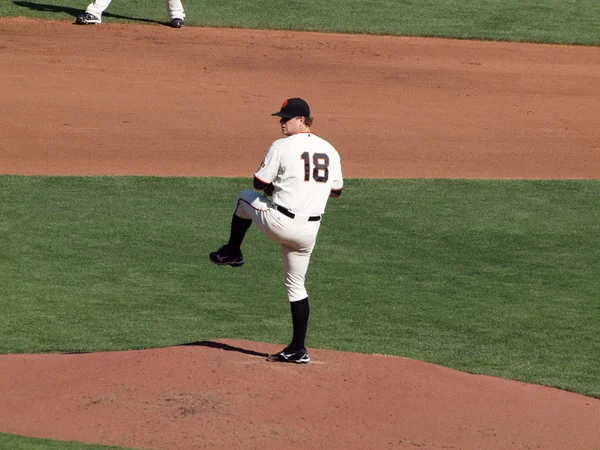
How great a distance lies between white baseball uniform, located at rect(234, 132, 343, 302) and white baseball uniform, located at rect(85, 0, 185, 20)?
13.3 m

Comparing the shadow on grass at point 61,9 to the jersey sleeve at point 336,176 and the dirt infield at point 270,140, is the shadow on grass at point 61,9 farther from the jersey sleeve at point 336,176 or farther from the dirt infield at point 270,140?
the jersey sleeve at point 336,176

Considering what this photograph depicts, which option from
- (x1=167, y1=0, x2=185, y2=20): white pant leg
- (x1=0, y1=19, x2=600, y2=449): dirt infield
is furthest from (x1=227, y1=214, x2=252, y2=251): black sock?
(x1=167, y1=0, x2=185, y2=20): white pant leg

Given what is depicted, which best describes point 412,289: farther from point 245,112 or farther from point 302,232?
point 245,112

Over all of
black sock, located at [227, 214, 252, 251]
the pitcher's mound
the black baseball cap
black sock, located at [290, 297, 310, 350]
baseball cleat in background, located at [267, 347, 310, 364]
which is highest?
the black baseball cap

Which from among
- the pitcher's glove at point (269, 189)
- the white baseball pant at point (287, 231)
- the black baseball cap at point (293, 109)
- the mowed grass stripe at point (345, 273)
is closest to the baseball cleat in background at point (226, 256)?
the white baseball pant at point (287, 231)

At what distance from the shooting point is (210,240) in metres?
11.6

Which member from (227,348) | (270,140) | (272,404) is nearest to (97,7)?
(270,140)

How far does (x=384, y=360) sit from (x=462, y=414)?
39.7 inches

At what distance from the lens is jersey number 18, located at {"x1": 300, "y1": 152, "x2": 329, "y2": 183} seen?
22.8ft

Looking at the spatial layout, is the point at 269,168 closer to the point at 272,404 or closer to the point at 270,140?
the point at 272,404

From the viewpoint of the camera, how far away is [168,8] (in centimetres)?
2016

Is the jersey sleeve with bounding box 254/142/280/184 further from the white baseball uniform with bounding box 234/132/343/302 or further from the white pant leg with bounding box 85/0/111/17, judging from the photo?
the white pant leg with bounding box 85/0/111/17

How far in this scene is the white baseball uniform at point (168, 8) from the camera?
19.5 meters

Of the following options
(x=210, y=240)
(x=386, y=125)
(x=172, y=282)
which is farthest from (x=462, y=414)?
(x=386, y=125)
